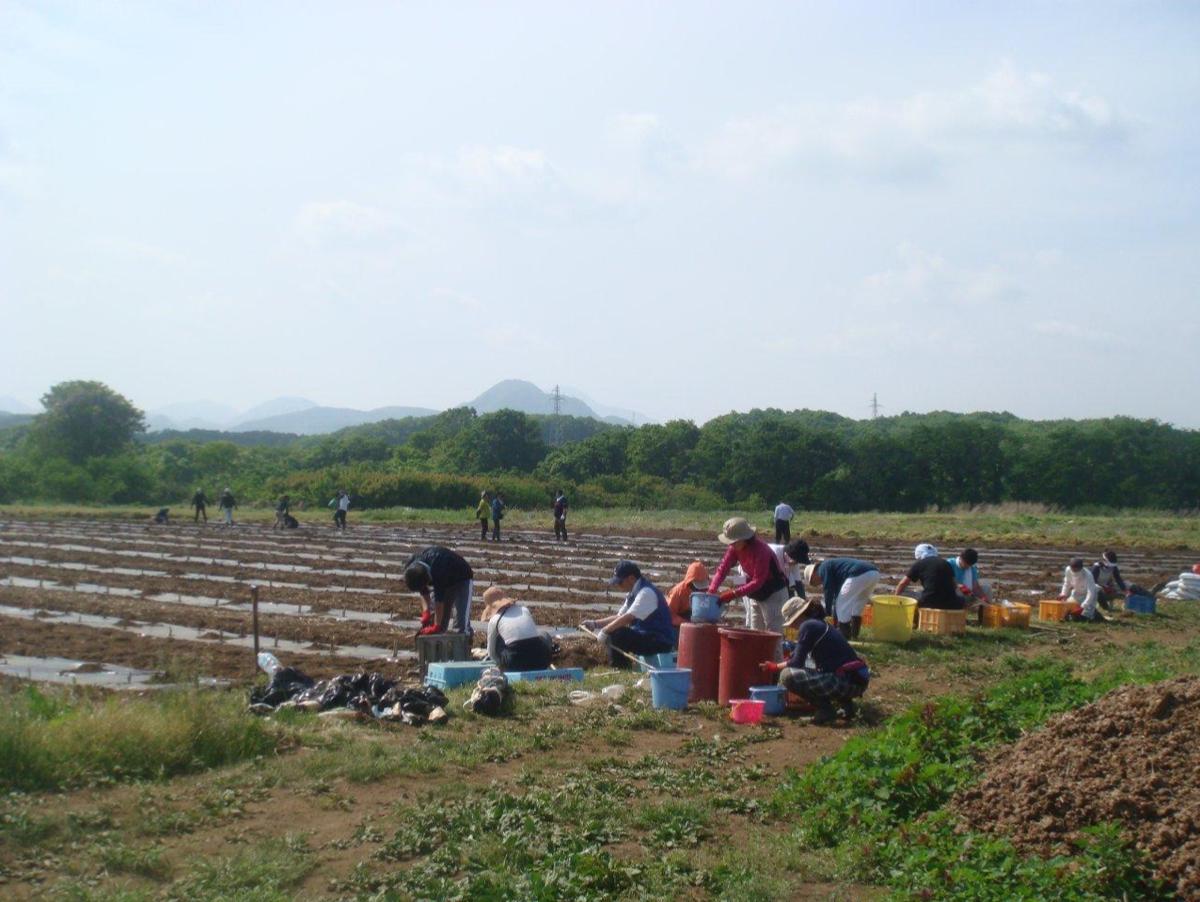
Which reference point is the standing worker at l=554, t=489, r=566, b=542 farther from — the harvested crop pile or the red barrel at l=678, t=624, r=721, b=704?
the harvested crop pile

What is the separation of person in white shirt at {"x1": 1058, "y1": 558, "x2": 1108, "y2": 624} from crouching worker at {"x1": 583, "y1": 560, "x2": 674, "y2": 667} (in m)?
7.75

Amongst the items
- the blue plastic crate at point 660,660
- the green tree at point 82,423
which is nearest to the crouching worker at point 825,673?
the blue plastic crate at point 660,660

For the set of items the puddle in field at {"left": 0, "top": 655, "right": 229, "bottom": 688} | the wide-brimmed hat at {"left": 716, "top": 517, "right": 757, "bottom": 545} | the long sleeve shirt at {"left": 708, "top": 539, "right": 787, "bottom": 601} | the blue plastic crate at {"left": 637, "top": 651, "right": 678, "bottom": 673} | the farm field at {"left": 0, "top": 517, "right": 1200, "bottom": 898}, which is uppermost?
the wide-brimmed hat at {"left": 716, "top": 517, "right": 757, "bottom": 545}

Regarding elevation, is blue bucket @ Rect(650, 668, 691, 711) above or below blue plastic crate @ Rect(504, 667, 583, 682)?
above

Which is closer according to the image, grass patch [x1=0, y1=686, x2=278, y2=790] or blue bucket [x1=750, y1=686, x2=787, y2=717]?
grass patch [x1=0, y1=686, x2=278, y2=790]

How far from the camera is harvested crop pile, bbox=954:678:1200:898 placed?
4.99 m

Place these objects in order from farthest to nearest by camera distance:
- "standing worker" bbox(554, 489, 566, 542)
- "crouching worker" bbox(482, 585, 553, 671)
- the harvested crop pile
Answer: "standing worker" bbox(554, 489, 566, 542) → "crouching worker" bbox(482, 585, 553, 671) → the harvested crop pile

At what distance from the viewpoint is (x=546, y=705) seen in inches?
362

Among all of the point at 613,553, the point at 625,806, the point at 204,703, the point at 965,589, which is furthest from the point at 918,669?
the point at 613,553

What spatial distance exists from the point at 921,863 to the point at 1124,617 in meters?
12.4

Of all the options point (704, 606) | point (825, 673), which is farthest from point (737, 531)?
point (825, 673)

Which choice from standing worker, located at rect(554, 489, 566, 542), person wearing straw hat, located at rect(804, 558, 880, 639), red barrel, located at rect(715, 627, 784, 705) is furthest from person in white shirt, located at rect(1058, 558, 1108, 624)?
standing worker, located at rect(554, 489, 566, 542)

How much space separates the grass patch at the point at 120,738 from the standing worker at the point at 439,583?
3.43 meters

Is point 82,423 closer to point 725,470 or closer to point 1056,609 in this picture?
point 725,470
